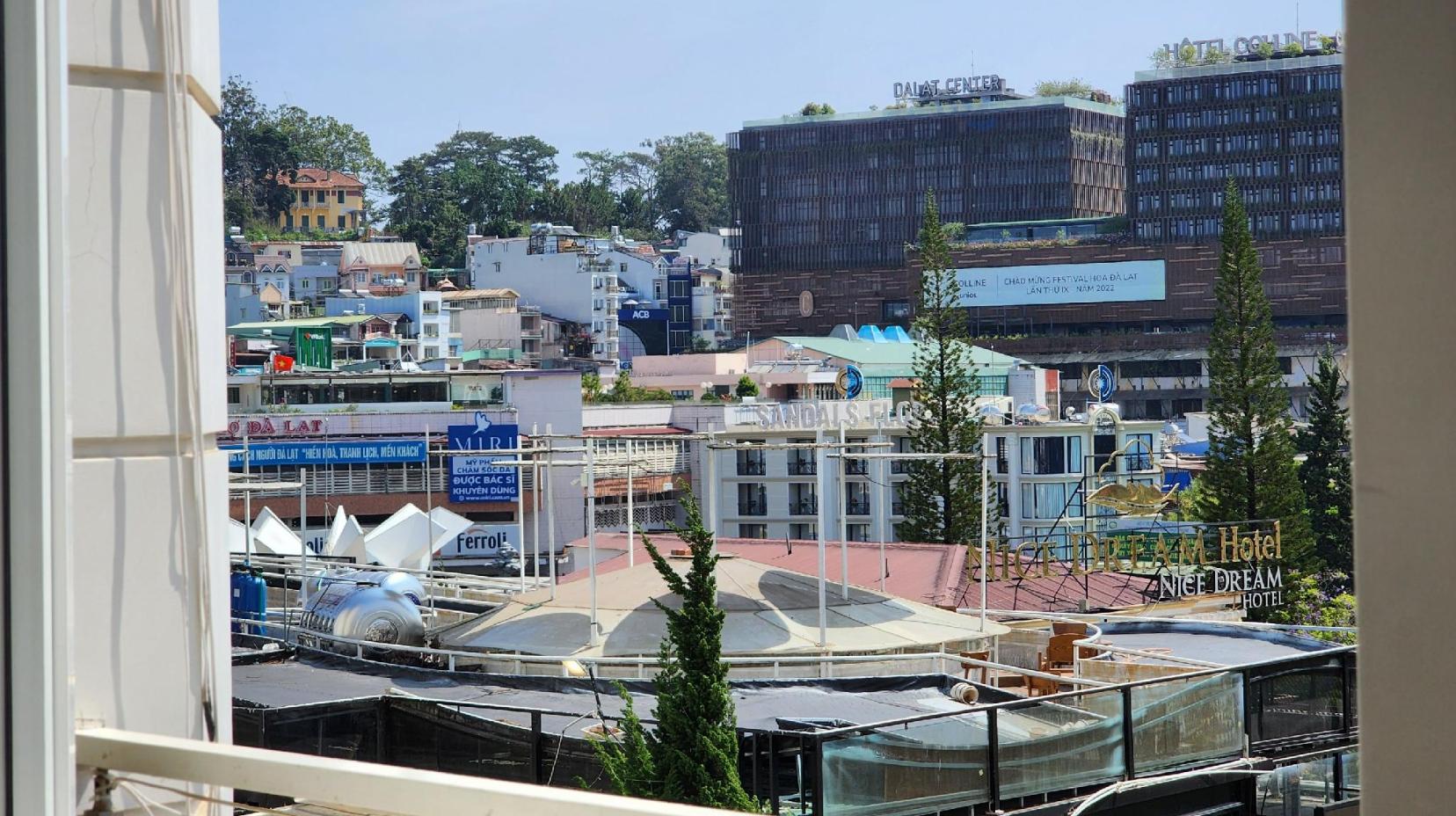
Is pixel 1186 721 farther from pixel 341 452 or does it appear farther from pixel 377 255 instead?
pixel 377 255

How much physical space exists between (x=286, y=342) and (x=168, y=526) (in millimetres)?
54297

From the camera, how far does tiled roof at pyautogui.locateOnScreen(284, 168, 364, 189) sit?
8791 centimetres

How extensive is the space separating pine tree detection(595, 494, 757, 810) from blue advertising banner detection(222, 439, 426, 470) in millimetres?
37608

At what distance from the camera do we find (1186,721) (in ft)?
20.2

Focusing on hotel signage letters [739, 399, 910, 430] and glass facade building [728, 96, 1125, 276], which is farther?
glass facade building [728, 96, 1125, 276]

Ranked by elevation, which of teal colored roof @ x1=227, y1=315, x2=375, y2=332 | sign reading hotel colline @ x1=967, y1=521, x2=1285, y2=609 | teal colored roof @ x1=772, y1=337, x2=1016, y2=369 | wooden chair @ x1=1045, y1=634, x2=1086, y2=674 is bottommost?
sign reading hotel colline @ x1=967, y1=521, x2=1285, y2=609

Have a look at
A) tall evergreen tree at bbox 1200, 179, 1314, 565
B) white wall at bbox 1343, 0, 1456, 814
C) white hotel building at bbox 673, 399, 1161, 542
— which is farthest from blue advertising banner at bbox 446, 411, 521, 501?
white wall at bbox 1343, 0, 1456, 814

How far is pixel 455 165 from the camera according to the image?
9081 cm

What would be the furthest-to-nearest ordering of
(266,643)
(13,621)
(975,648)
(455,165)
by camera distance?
(455,165)
(975,648)
(266,643)
(13,621)

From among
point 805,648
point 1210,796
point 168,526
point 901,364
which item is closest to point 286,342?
point 901,364

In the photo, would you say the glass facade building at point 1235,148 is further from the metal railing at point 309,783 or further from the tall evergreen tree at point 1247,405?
the metal railing at point 309,783

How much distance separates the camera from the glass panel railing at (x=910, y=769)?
5270 millimetres

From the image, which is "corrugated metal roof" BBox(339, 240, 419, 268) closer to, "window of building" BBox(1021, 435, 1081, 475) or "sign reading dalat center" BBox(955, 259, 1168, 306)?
"sign reading dalat center" BBox(955, 259, 1168, 306)

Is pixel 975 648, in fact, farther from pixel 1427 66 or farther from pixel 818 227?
pixel 818 227
